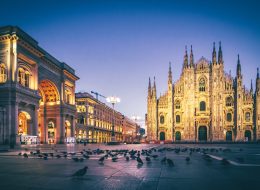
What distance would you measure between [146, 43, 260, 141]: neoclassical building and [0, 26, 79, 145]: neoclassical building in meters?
26.6

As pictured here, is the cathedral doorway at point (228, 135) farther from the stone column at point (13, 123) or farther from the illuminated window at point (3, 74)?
the illuminated window at point (3, 74)

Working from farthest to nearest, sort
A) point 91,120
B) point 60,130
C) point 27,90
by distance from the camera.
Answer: point 91,120, point 60,130, point 27,90

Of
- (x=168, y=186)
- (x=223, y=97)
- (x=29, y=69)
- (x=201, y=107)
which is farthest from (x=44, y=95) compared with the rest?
(x=168, y=186)

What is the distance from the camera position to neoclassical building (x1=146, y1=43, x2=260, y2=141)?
58.2 metres

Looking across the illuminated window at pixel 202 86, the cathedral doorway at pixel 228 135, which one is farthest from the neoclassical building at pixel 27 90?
the cathedral doorway at pixel 228 135

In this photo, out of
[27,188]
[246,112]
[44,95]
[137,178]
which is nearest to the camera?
[27,188]

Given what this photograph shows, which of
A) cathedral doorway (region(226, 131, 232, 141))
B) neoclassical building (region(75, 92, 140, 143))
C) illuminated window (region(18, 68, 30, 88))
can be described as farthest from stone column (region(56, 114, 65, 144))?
cathedral doorway (region(226, 131, 232, 141))

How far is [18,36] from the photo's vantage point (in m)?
33.2

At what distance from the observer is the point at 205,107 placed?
6275cm

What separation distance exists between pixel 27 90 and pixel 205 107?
45.2 meters

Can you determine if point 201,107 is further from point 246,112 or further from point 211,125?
point 246,112

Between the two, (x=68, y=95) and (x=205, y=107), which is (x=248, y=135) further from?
(x=68, y=95)

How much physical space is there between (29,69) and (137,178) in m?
35.9

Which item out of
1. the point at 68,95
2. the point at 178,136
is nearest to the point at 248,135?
the point at 178,136
